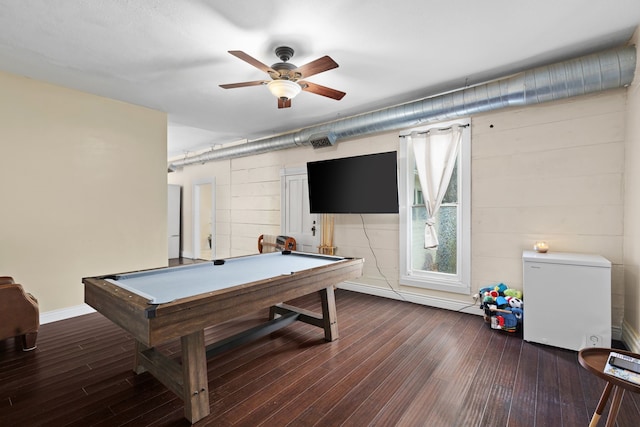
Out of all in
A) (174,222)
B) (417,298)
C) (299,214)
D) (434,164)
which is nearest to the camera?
(434,164)

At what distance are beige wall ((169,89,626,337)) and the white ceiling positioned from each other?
610 millimetres

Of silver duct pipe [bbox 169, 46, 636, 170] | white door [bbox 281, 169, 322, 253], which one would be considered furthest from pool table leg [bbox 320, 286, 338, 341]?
silver duct pipe [bbox 169, 46, 636, 170]

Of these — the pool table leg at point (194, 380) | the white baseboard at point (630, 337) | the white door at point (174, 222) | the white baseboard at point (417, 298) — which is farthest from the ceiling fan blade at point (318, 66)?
the white door at point (174, 222)

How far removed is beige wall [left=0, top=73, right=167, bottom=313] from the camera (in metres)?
3.22

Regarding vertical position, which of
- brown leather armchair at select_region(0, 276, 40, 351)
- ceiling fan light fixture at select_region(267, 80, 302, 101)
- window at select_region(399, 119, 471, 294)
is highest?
ceiling fan light fixture at select_region(267, 80, 302, 101)

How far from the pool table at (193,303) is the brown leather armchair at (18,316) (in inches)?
41.6

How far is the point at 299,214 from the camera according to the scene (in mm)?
5375

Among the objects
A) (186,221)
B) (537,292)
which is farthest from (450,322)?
(186,221)

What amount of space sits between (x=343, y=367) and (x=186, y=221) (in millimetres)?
6753

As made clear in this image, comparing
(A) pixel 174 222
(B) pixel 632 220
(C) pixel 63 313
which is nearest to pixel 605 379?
(B) pixel 632 220

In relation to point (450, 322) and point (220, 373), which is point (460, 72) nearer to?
point (450, 322)

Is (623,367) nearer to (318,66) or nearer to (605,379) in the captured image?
(605,379)

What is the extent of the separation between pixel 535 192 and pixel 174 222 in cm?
780

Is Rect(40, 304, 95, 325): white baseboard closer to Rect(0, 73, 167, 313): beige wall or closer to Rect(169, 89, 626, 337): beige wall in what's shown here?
Rect(0, 73, 167, 313): beige wall
